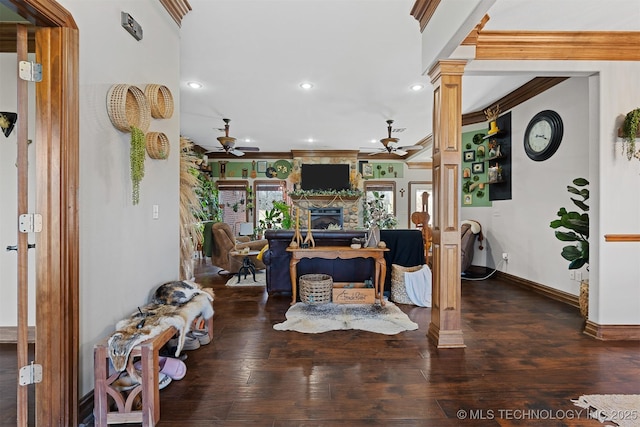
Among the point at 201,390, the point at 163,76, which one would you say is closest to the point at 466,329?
the point at 201,390

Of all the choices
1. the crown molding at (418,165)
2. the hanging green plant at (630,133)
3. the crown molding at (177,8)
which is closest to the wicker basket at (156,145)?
the crown molding at (177,8)

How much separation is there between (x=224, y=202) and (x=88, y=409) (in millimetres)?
7743

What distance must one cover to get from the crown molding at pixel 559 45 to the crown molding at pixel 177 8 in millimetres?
2569

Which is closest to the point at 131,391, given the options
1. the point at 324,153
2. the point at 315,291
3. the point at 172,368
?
the point at 172,368

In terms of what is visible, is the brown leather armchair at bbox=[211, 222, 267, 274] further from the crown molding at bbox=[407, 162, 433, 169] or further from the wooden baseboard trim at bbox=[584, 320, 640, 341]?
the crown molding at bbox=[407, 162, 433, 169]

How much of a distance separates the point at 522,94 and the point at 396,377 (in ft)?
14.5

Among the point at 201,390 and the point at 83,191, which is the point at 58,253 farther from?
the point at 201,390

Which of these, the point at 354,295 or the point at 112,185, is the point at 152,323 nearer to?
the point at 112,185

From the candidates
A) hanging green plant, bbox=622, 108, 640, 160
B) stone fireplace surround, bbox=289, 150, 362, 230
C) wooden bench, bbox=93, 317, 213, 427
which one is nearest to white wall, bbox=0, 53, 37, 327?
wooden bench, bbox=93, 317, 213, 427

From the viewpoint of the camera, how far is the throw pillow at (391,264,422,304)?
3904mm

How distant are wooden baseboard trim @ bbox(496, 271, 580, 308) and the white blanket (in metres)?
1.68

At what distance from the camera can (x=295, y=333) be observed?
2.93m

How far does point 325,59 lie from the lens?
11.5 ft

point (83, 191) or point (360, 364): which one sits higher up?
point (83, 191)
